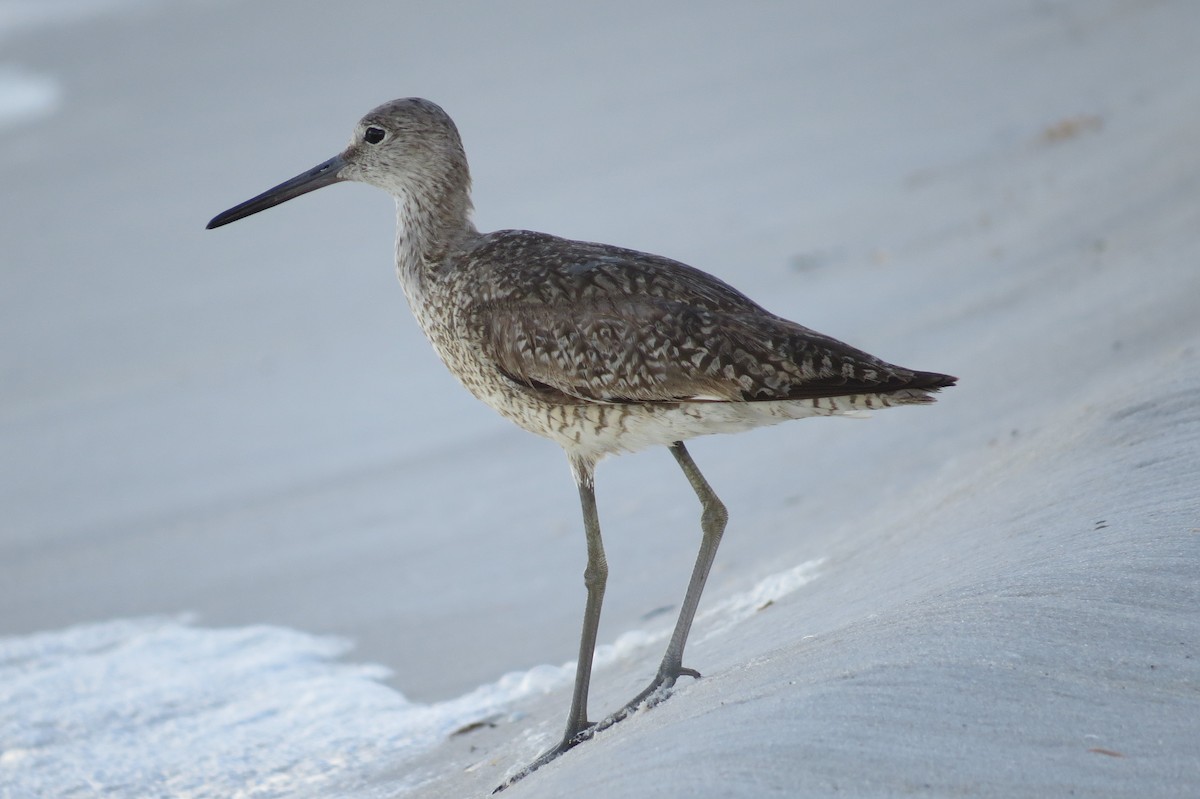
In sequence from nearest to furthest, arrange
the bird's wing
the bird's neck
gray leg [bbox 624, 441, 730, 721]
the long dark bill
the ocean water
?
the bird's wing, gray leg [bbox 624, 441, 730, 721], the ocean water, the bird's neck, the long dark bill

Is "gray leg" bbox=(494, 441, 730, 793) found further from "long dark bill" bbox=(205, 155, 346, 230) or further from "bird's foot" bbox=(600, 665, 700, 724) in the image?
"long dark bill" bbox=(205, 155, 346, 230)

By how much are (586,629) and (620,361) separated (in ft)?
2.52

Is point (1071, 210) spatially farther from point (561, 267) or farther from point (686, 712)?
point (686, 712)

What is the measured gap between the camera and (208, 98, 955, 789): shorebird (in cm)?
342

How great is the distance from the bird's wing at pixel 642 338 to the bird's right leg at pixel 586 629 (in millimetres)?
291

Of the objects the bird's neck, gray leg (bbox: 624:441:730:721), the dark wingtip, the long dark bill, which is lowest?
gray leg (bbox: 624:441:730:721)

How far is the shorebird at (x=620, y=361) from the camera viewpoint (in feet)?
11.2

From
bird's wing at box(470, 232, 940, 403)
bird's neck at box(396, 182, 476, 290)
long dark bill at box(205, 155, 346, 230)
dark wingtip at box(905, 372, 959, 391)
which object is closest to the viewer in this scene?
dark wingtip at box(905, 372, 959, 391)

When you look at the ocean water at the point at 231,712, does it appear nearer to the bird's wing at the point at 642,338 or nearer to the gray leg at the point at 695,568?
the gray leg at the point at 695,568

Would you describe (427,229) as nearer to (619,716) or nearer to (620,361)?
(620,361)

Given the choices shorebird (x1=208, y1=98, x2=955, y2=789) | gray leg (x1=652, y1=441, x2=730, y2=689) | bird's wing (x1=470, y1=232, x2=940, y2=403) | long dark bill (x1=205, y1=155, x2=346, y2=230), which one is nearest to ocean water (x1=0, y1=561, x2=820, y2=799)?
gray leg (x1=652, y1=441, x2=730, y2=689)

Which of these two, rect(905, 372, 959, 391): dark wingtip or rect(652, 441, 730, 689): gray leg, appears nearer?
rect(905, 372, 959, 391): dark wingtip

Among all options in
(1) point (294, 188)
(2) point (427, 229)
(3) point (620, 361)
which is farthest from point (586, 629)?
(1) point (294, 188)

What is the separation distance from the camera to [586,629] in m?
3.79
